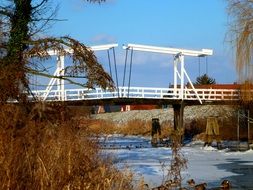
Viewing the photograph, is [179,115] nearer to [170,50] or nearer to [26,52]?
[170,50]

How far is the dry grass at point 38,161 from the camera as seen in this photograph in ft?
23.6

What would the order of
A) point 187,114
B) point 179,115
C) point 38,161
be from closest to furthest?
point 38,161 → point 179,115 → point 187,114

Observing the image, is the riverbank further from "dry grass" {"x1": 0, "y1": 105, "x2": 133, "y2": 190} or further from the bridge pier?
→ "dry grass" {"x1": 0, "y1": 105, "x2": 133, "y2": 190}

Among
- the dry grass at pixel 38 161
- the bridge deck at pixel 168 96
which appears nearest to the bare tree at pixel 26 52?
the dry grass at pixel 38 161

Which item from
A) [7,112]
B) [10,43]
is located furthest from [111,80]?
[7,112]

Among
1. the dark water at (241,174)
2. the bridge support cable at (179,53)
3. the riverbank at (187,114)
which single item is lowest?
the dark water at (241,174)

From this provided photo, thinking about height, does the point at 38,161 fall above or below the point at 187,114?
above

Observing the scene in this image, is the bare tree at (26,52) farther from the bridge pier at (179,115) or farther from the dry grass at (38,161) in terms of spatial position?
the bridge pier at (179,115)

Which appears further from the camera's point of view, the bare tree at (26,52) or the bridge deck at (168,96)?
the bridge deck at (168,96)

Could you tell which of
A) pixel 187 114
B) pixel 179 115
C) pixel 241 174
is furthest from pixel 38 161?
pixel 187 114

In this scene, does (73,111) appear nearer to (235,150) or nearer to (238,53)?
(238,53)

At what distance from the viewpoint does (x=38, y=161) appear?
749 cm

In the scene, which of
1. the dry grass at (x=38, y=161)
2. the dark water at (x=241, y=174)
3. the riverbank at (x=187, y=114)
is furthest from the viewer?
the riverbank at (x=187, y=114)

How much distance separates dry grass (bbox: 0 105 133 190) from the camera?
721 cm
